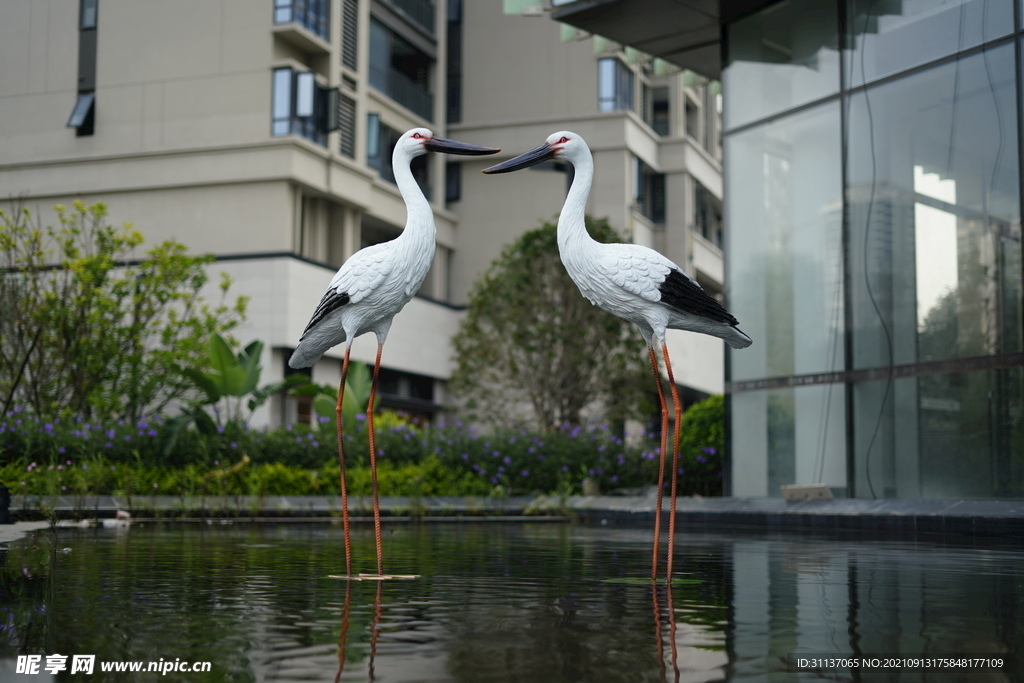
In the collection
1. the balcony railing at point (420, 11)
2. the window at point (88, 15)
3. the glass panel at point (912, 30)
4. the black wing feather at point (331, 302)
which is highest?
the balcony railing at point (420, 11)

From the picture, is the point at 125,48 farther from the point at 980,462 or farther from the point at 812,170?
the point at 980,462

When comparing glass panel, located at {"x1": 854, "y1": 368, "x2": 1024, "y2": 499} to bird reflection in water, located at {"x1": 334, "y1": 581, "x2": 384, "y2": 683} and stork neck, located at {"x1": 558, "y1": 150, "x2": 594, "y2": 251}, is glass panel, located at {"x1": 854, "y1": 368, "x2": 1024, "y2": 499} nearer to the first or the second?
stork neck, located at {"x1": 558, "y1": 150, "x2": 594, "y2": 251}

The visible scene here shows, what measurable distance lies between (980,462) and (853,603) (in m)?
7.31

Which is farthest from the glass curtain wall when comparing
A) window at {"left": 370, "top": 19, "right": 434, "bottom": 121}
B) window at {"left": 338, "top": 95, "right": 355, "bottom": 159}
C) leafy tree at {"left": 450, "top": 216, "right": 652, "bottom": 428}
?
window at {"left": 370, "top": 19, "right": 434, "bottom": 121}

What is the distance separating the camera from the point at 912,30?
12.0 metres

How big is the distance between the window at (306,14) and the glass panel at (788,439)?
55.1 ft

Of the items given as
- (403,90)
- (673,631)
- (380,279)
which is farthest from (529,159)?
(403,90)

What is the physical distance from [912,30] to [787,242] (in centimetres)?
278

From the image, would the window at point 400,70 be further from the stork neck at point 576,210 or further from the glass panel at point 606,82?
the stork neck at point 576,210

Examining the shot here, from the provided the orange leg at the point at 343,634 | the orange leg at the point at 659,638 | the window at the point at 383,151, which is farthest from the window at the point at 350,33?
the orange leg at the point at 659,638

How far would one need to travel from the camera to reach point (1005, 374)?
34.8 feet

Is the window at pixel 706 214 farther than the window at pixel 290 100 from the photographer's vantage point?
Yes

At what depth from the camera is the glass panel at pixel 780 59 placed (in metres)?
13.1

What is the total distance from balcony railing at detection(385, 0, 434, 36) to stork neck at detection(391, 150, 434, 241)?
26.7 meters
